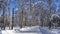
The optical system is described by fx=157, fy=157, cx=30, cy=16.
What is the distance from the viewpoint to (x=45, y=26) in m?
2.83

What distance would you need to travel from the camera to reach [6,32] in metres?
2.78

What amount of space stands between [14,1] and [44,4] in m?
0.54

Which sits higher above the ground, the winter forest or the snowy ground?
the winter forest

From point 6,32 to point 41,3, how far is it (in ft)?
2.67

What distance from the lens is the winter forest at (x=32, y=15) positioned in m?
2.80

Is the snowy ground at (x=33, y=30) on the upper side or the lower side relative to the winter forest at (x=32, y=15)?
lower

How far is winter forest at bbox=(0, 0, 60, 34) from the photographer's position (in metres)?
2.80

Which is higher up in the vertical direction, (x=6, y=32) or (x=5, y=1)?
(x=5, y=1)

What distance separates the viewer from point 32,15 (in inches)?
112

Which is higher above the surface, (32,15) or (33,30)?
(32,15)

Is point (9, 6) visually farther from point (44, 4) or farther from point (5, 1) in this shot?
point (44, 4)

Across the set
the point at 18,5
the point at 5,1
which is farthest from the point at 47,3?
the point at 5,1

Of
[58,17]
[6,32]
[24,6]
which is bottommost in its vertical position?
[6,32]

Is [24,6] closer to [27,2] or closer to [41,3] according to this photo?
[27,2]
